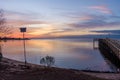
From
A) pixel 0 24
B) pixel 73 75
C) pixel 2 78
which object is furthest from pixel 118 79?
pixel 0 24

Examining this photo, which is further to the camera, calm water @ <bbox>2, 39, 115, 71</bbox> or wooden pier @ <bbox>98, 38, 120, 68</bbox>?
wooden pier @ <bbox>98, 38, 120, 68</bbox>

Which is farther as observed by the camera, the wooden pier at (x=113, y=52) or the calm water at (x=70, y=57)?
the wooden pier at (x=113, y=52)

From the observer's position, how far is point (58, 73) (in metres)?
11.8

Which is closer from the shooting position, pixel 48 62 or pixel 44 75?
pixel 44 75

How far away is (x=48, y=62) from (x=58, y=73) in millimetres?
8719

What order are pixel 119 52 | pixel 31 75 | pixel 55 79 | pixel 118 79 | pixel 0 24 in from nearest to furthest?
pixel 55 79, pixel 31 75, pixel 118 79, pixel 0 24, pixel 119 52

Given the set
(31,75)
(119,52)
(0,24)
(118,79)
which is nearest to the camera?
(31,75)

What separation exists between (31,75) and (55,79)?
131cm

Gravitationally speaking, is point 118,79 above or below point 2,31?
below

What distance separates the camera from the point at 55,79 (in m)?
11.1

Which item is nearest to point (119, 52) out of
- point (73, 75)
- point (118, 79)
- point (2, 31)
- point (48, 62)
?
point (48, 62)

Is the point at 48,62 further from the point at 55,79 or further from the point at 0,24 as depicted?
the point at 55,79

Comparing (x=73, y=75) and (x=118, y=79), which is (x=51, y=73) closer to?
(x=73, y=75)

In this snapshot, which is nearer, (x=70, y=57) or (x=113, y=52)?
(x=113, y=52)
